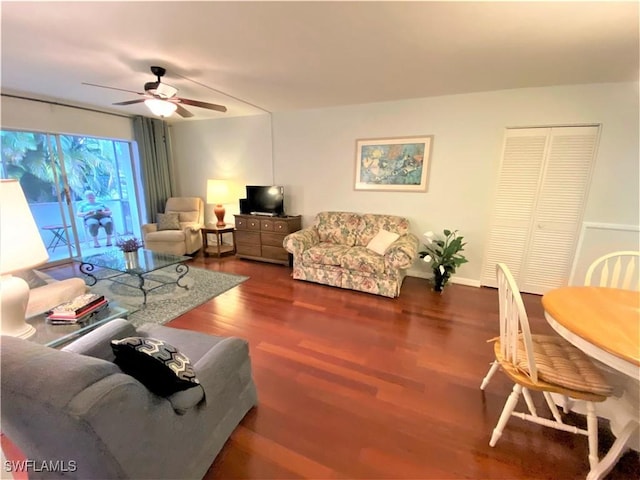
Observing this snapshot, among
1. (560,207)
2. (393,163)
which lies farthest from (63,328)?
(560,207)

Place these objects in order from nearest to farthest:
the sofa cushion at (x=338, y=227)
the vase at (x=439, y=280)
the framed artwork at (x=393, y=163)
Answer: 1. the vase at (x=439, y=280)
2. the framed artwork at (x=393, y=163)
3. the sofa cushion at (x=338, y=227)

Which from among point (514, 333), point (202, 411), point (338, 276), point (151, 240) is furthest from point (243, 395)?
point (151, 240)

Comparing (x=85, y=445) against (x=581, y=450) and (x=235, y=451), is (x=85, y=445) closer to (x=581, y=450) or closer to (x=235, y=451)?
(x=235, y=451)

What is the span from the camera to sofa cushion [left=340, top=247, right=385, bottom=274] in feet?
10.6

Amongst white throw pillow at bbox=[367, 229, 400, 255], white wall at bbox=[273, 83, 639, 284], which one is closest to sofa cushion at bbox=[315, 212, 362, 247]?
white wall at bbox=[273, 83, 639, 284]

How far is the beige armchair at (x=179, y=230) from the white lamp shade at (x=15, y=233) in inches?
127

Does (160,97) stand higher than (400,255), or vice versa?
(160,97)

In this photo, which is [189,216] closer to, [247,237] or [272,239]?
[247,237]

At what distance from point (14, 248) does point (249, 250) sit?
133 inches

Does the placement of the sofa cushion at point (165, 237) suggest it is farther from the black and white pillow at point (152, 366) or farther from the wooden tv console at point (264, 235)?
the black and white pillow at point (152, 366)

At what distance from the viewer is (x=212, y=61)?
246 cm

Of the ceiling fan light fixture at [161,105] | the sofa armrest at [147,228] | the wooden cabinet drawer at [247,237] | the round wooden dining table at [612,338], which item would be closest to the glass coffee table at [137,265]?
the sofa armrest at [147,228]

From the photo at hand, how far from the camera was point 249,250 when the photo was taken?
4.62 m

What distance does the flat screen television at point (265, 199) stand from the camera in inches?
176
